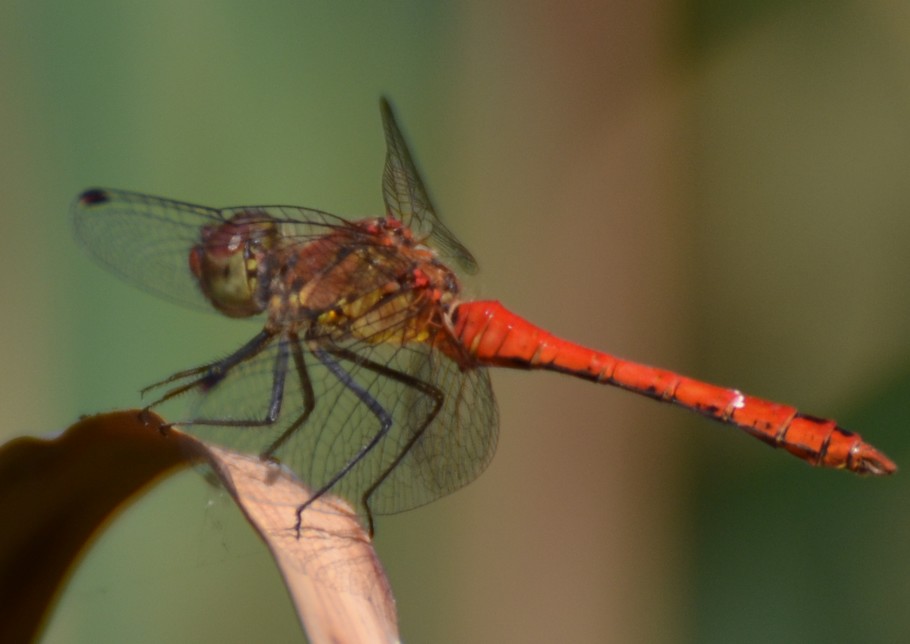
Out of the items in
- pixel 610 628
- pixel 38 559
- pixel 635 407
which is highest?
pixel 635 407

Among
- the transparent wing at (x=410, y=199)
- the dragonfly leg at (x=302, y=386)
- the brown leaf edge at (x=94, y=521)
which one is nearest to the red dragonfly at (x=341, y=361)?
the dragonfly leg at (x=302, y=386)

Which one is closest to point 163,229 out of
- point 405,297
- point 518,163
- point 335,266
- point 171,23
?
point 335,266

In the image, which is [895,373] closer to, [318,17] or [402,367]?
[402,367]

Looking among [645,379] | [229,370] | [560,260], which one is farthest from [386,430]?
[560,260]

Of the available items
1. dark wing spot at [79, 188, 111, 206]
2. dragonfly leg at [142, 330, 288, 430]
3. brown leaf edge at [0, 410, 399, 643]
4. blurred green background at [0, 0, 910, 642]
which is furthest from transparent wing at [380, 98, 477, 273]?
brown leaf edge at [0, 410, 399, 643]

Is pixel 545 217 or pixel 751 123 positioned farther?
pixel 545 217

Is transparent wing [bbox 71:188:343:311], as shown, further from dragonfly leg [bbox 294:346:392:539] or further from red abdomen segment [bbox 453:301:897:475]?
red abdomen segment [bbox 453:301:897:475]
